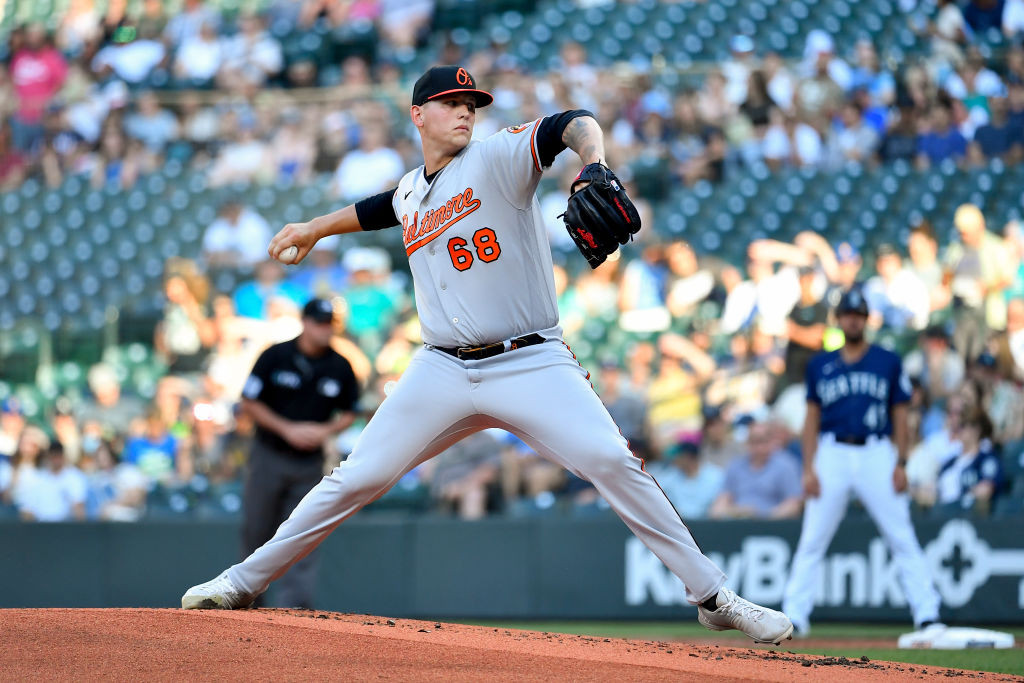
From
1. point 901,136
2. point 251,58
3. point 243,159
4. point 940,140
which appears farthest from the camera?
point 251,58

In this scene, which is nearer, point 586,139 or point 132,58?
point 586,139

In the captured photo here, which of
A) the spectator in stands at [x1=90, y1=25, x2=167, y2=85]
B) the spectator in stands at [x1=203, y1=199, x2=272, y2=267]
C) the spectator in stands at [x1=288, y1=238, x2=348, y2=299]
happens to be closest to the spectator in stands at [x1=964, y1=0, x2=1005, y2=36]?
the spectator in stands at [x1=288, y1=238, x2=348, y2=299]

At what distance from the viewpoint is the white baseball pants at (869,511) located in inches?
294

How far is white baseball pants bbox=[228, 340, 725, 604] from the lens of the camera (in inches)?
178

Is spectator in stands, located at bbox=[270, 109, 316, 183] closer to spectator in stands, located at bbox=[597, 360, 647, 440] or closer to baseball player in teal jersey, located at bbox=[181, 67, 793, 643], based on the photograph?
spectator in stands, located at bbox=[597, 360, 647, 440]

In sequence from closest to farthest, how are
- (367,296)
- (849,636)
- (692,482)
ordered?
1. (849,636)
2. (692,482)
3. (367,296)

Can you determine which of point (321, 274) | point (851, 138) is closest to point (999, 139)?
point (851, 138)

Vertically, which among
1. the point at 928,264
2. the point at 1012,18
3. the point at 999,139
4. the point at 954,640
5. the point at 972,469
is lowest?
the point at 954,640

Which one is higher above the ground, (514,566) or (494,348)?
(494,348)

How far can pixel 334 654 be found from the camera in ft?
14.4

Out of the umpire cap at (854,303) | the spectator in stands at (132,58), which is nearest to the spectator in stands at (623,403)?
the umpire cap at (854,303)

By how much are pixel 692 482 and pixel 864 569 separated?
1308 mm

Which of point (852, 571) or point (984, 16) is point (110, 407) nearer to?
point (852, 571)

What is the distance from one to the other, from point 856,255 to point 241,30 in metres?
8.83
